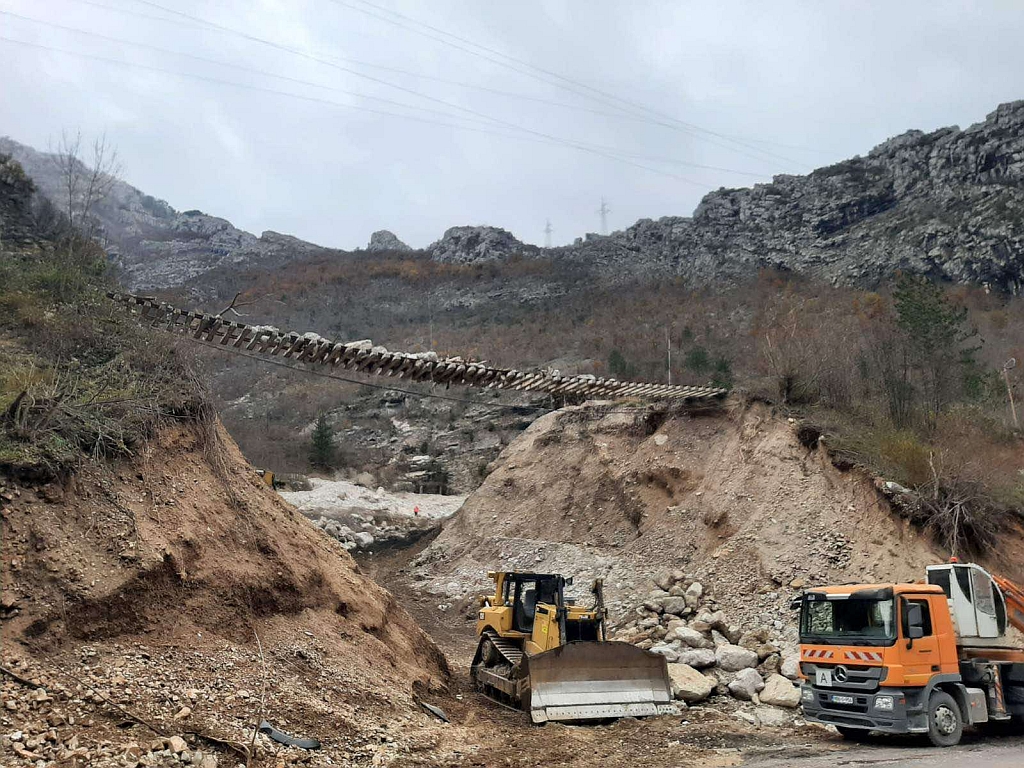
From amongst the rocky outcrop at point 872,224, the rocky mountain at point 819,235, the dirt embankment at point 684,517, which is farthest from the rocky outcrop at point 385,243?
the dirt embankment at point 684,517

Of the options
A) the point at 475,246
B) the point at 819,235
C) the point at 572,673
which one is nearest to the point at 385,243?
the point at 475,246

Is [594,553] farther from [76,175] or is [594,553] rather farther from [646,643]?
[76,175]

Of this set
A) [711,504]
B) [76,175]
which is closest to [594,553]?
[711,504]

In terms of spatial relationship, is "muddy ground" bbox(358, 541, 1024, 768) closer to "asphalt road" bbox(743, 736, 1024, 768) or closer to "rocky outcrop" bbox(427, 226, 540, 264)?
"asphalt road" bbox(743, 736, 1024, 768)

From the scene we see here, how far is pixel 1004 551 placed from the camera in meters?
14.8

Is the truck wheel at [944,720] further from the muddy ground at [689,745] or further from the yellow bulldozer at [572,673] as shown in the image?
the yellow bulldozer at [572,673]

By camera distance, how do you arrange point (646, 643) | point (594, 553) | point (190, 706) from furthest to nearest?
point (594, 553)
point (646, 643)
point (190, 706)

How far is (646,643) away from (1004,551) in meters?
7.98

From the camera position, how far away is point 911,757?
8.10m

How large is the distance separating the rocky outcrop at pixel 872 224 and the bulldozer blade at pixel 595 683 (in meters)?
58.8

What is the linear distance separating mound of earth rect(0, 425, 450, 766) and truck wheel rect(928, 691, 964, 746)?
246 inches

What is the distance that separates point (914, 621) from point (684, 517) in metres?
9.85

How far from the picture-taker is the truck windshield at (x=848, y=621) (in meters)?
9.04

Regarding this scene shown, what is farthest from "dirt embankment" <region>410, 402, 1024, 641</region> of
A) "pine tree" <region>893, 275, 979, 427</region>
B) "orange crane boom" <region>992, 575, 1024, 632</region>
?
"pine tree" <region>893, 275, 979, 427</region>
